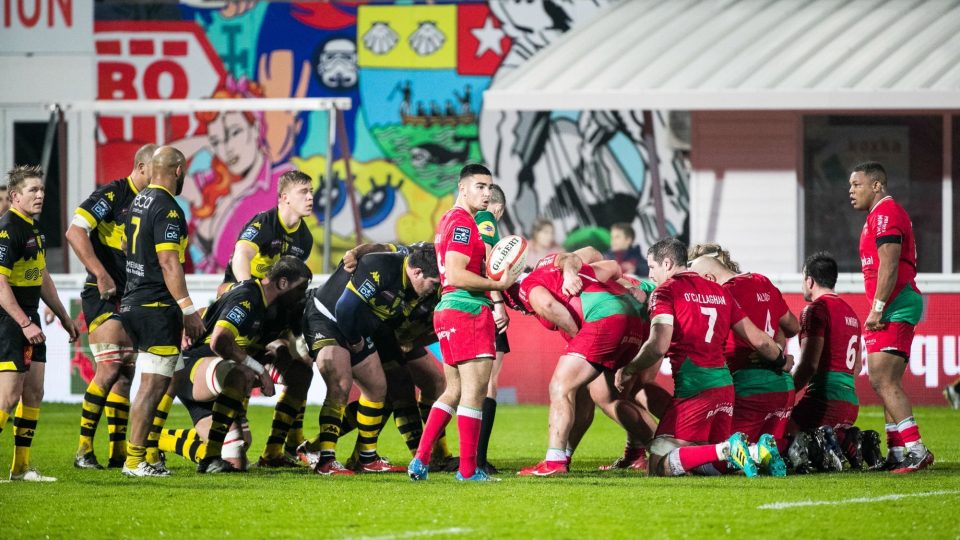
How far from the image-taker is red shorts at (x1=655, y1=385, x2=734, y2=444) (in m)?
9.41

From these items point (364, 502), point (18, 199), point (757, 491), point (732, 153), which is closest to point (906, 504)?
point (757, 491)

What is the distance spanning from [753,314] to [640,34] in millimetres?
10124

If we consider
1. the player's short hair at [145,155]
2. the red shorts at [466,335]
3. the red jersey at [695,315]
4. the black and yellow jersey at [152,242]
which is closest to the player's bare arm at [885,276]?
the red jersey at [695,315]

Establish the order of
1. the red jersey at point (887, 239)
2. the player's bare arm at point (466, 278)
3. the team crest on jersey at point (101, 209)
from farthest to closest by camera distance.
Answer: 1. the team crest on jersey at point (101, 209)
2. the red jersey at point (887, 239)
3. the player's bare arm at point (466, 278)

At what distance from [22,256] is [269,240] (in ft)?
6.86

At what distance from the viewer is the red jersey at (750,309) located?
32.9ft

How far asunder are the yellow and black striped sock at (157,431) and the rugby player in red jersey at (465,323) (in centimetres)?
211

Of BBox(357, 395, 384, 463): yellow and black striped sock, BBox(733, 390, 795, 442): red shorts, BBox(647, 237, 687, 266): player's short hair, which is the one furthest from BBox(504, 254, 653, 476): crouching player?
BBox(357, 395, 384, 463): yellow and black striped sock

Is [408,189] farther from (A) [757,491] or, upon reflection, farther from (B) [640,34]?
(A) [757,491]

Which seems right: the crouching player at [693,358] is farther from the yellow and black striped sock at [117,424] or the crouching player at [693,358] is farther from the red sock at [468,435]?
the yellow and black striped sock at [117,424]

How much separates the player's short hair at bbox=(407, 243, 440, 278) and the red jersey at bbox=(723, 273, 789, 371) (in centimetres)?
208

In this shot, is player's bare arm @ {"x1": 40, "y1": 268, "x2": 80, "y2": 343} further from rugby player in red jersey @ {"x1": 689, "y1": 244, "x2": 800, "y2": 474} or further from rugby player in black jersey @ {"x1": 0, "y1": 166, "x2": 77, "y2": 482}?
rugby player in red jersey @ {"x1": 689, "y1": 244, "x2": 800, "y2": 474}

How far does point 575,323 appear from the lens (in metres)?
9.83

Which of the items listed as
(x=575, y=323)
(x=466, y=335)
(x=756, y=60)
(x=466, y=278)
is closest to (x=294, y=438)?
(x=575, y=323)
